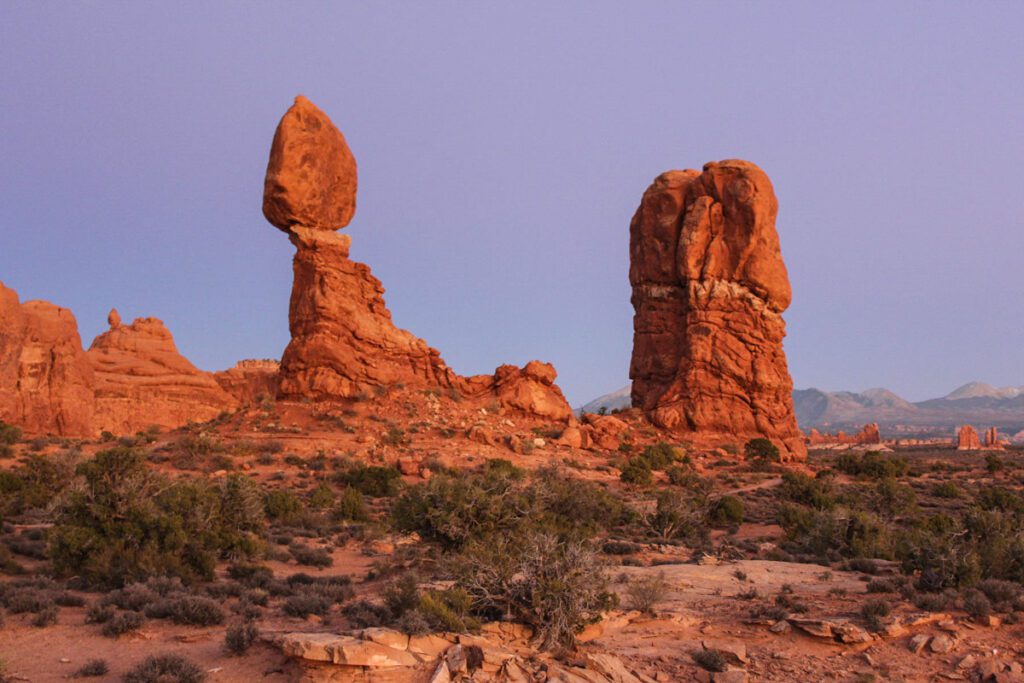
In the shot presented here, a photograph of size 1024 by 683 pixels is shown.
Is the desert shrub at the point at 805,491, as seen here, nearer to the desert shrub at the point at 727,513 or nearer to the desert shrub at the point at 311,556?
the desert shrub at the point at 727,513

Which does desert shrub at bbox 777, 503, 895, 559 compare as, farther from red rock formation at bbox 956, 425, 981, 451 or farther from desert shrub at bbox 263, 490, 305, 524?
red rock formation at bbox 956, 425, 981, 451

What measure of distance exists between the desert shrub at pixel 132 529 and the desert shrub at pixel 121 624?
2.41 metres

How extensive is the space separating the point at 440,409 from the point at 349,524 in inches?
489

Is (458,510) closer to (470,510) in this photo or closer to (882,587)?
(470,510)

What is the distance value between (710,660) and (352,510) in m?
14.1

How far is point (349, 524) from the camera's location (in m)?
20.3

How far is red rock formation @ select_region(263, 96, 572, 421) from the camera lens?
104 ft

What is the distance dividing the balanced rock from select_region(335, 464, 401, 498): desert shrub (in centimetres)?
1283

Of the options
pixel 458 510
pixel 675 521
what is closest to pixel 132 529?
pixel 458 510

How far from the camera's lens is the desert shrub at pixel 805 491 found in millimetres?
26734

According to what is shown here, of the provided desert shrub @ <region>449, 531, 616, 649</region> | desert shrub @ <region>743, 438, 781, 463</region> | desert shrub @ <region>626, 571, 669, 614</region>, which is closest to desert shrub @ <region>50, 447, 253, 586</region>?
desert shrub @ <region>449, 531, 616, 649</region>

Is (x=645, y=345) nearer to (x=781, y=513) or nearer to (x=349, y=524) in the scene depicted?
(x=781, y=513)

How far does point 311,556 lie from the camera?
15281 mm

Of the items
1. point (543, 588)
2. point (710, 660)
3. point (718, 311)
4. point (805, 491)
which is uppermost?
point (718, 311)
